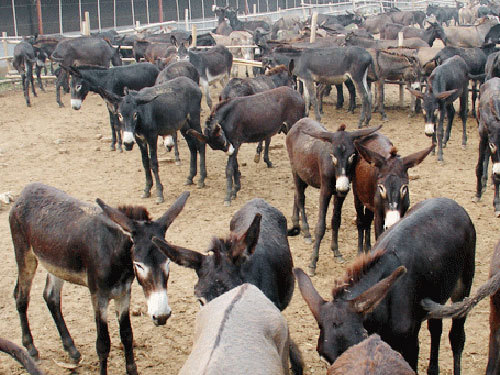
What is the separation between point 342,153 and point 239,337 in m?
4.27

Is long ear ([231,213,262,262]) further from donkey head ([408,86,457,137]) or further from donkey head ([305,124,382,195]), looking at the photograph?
donkey head ([408,86,457,137])

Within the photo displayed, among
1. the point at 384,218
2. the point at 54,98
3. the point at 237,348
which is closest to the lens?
the point at 237,348

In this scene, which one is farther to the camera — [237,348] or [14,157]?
[14,157]

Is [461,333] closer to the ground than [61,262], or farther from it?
closer to the ground

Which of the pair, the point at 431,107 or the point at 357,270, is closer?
the point at 357,270

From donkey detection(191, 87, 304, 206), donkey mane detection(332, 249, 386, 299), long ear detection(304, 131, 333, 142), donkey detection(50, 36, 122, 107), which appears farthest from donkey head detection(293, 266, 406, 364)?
donkey detection(50, 36, 122, 107)

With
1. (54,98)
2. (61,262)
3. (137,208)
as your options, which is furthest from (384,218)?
(54,98)

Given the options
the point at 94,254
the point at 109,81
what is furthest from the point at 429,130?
the point at 94,254

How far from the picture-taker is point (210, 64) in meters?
17.8

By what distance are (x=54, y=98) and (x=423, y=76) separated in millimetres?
13270

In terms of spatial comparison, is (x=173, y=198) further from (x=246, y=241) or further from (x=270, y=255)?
(x=246, y=241)

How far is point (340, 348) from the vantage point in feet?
Answer: 12.2

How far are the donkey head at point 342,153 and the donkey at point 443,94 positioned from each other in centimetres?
502

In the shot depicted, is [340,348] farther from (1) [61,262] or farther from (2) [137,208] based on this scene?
(1) [61,262]
